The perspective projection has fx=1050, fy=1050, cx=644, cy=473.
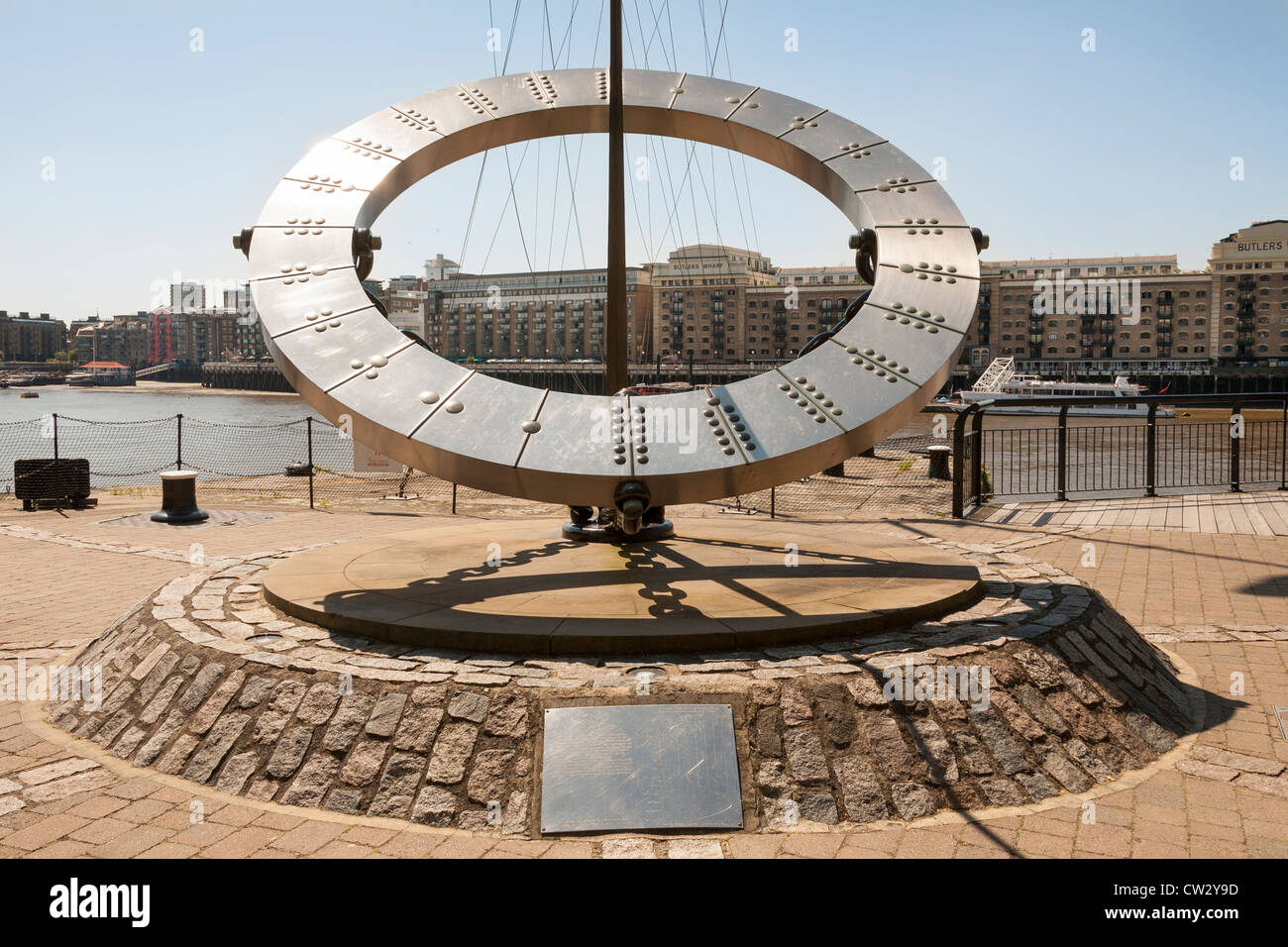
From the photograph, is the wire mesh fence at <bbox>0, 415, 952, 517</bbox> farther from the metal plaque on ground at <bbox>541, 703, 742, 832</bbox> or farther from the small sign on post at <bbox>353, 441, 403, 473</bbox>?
the metal plaque on ground at <bbox>541, 703, 742, 832</bbox>

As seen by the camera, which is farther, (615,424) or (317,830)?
(615,424)

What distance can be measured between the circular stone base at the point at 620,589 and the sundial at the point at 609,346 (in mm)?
524

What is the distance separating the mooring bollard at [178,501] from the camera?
1348cm

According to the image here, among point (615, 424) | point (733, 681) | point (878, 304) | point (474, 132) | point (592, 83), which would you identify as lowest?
point (733, 681)

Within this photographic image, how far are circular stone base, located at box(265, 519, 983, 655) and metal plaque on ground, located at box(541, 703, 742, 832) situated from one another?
611 mm

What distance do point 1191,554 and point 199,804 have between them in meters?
9.11

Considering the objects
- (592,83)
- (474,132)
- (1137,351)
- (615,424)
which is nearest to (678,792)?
(615,424)

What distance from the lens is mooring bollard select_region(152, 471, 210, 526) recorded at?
13.5 metres

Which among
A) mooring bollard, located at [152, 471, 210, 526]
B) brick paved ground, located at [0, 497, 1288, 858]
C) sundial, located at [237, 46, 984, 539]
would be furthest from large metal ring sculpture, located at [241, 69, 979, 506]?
mooring bollard, located at [152, 471, 210, 526]

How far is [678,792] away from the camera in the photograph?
166 inches

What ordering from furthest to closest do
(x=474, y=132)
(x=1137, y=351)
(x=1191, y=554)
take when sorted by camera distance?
(x=1137, y=351) → (x=1191, y=554) → (x=474, y=132)

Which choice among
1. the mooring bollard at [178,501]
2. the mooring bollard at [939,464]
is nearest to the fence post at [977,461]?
the mooring bollard at [939,464]
